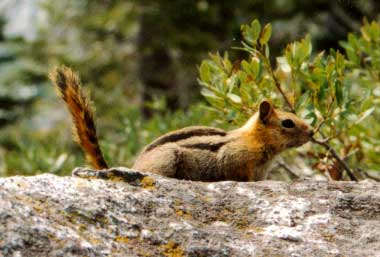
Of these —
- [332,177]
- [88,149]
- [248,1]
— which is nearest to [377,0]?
[248,1]

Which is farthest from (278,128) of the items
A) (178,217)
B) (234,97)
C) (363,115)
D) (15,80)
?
(15,80)

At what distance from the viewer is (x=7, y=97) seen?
17.6m

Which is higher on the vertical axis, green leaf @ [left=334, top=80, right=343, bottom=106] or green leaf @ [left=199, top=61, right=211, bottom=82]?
green leaf @ [left=199, top=61, right=211, bottom=82]

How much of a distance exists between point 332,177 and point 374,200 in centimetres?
154

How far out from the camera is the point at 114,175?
2994mm

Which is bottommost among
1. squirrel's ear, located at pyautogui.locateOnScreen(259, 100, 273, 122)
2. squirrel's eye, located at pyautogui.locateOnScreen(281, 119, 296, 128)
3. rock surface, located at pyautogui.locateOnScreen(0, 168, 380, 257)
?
rock surface, located at pyautogui.locateOnScreen(0, 168, 380, 257)

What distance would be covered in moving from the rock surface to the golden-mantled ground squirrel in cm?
87

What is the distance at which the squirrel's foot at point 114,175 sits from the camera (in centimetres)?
297

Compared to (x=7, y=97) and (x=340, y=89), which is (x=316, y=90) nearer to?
(x=340, y=89)

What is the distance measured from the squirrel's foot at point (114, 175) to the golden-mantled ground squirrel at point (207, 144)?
0.83 meters

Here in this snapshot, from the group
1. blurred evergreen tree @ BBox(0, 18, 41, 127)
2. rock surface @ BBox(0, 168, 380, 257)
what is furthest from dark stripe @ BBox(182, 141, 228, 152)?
blurred evergreen tree @ BBox(0, 18, 41, 127)

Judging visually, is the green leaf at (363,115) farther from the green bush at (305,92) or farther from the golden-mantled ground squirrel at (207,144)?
the golden-mantled ground squirrel at (207,144)

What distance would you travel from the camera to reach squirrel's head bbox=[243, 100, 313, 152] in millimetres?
4555

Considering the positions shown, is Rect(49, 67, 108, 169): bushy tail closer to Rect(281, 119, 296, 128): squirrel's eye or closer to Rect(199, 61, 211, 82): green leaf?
Rect(199, 61, 211, 82): green leaf
